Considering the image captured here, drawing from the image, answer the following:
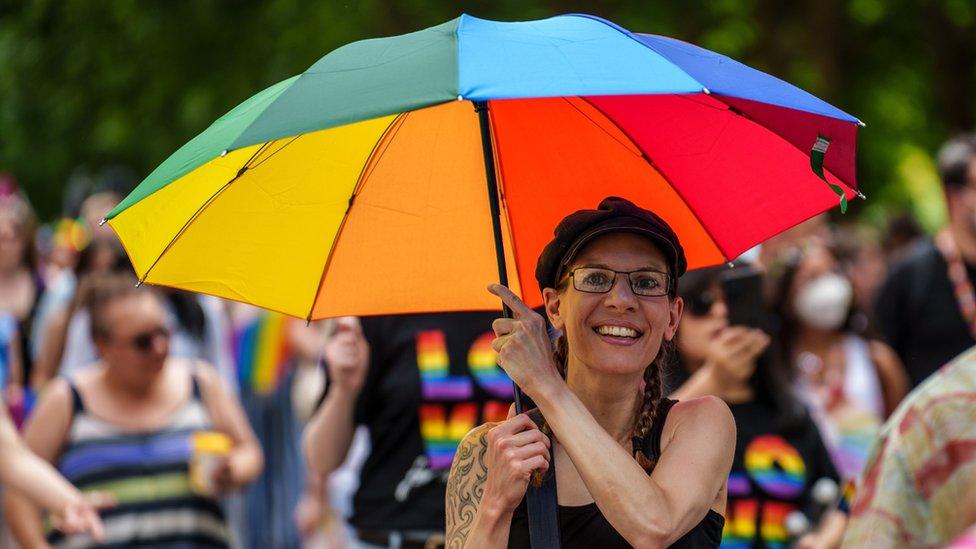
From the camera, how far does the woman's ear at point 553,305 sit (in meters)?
3.82

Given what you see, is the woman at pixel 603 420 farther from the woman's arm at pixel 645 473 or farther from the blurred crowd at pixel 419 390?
the blurred crowd at pixel 419 390

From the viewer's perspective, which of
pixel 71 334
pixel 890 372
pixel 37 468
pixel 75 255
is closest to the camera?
pixel 37 468

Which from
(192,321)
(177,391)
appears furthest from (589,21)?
(192,321)

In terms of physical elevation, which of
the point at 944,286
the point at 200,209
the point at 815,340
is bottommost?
the point at 815,340

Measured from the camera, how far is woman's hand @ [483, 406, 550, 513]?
11.6 ft

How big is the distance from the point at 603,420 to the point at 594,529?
0.28m

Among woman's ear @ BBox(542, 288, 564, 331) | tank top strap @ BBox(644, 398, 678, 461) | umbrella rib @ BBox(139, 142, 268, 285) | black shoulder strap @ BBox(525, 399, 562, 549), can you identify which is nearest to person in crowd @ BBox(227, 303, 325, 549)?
umbrella rib @ BBox(139, 142, 268, 285)

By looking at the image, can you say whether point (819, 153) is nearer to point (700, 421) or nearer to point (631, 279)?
point (631, 279)

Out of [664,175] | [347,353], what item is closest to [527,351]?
[664,175]

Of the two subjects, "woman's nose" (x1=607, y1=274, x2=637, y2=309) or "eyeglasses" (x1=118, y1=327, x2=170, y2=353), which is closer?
"woman's nose" (x1=607, y1=274, x2=637, y2=309)

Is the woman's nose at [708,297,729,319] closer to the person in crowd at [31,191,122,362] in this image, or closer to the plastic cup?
the plastic cup

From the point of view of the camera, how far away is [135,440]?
6770 millimetres

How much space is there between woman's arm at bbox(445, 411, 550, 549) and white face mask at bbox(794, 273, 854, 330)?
4433mm

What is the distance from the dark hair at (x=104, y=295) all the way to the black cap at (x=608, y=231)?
11.2ft
